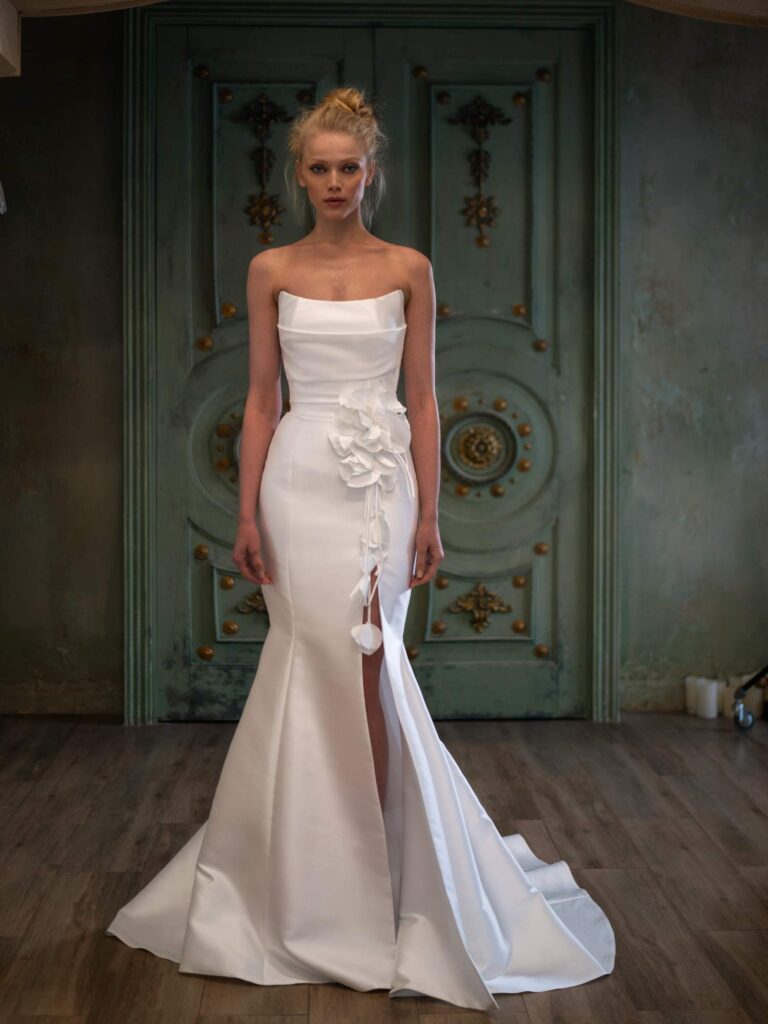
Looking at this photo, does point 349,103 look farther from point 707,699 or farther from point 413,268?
point 707,699

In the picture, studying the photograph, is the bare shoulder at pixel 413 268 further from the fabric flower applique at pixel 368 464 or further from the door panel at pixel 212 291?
the door panel at pixel 212 291

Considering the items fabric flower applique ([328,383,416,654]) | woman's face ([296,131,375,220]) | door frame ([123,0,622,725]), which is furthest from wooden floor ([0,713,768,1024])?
woman's face ([296,131,375,220])

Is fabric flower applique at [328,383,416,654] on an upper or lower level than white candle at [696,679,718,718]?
upper

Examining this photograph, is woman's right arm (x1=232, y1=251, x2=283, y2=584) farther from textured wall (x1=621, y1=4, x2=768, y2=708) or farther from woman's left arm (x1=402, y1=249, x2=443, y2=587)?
textured wall (x1=621, y1=4, x2=768, y2=708)

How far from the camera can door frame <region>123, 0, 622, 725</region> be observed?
498 cm

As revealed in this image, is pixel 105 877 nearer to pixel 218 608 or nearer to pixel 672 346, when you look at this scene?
pixel 218 608

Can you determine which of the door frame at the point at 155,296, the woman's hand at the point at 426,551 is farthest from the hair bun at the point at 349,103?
the door frame at the point at 155,296

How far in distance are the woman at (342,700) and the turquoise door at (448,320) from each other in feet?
6.98

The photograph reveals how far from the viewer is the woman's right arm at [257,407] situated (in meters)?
2.99

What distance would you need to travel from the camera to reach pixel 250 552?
302 cm

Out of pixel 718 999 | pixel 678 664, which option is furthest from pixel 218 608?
pixel 718 999

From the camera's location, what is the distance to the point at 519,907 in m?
2.98

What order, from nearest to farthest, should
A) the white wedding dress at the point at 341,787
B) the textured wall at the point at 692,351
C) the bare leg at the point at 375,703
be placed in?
the white wedding dress at the point at 341,787
the bare leg at the point at 375,703
the textured wall at the point at 692,351

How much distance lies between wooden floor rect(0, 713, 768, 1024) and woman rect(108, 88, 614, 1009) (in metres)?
0.11
